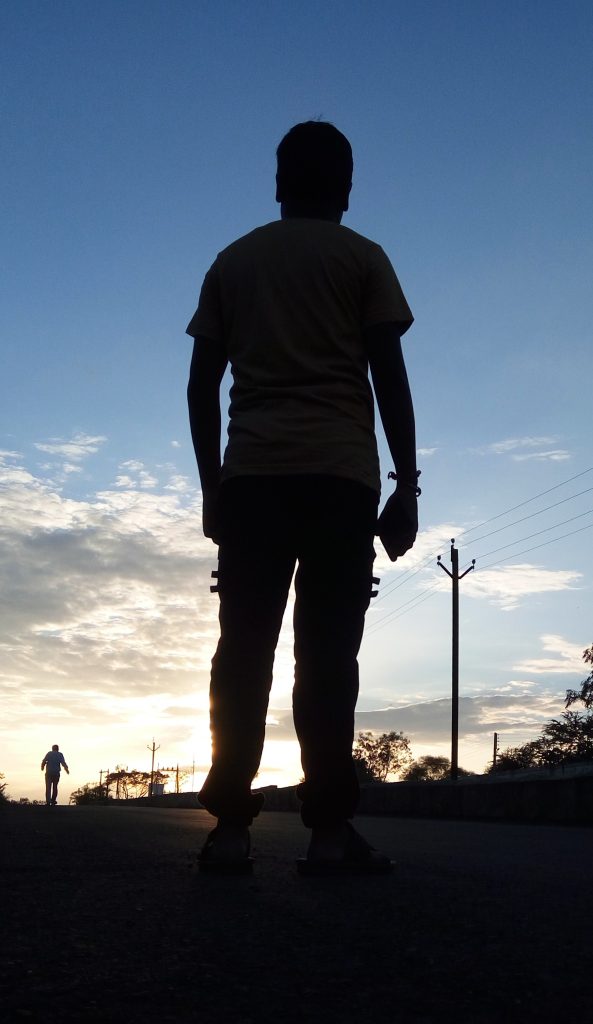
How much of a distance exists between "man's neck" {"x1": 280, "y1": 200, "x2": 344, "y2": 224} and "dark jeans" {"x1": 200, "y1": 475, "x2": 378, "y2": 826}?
1.01 meters

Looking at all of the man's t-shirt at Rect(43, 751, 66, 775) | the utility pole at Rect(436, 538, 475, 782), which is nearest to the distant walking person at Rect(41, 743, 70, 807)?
the man's t-shirt at Rect(43, 751, 66, 775)

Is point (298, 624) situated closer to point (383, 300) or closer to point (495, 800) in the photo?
point (383, 300)

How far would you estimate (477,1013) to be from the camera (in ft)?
4.44

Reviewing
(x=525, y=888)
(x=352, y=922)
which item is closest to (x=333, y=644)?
(x=525, y=888)

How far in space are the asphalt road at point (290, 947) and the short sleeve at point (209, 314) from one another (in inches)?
68.8

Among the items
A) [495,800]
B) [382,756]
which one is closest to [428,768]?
[382,756]

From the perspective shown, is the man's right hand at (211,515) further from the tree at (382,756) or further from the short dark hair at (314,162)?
the tree at (382,756)

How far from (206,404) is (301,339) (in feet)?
1.39

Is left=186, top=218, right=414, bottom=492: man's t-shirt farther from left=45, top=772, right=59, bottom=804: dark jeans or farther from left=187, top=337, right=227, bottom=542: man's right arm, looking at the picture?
left=45, top=772, right=59, bottom=804: dark jeans

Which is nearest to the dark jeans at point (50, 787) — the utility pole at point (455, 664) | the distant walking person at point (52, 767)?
the distant walking person at point (52, 767)

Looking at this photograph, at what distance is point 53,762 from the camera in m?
33.7

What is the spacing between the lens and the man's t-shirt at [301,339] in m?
3.26

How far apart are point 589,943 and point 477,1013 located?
591 millimetres

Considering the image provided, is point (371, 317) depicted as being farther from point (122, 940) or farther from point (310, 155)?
point (122, 940)
